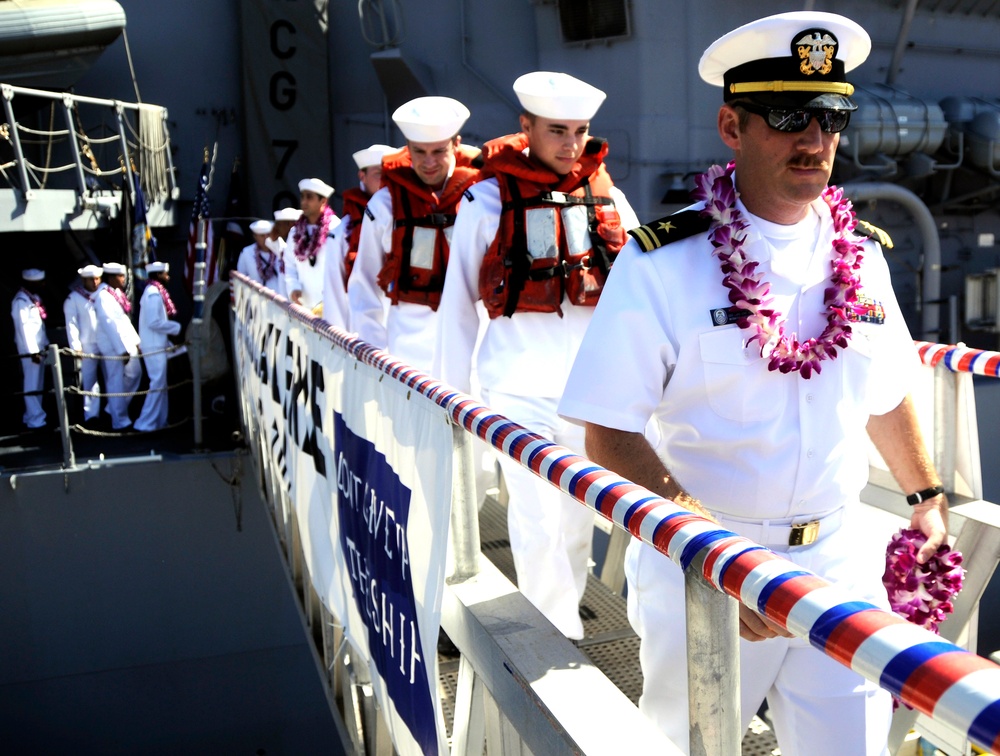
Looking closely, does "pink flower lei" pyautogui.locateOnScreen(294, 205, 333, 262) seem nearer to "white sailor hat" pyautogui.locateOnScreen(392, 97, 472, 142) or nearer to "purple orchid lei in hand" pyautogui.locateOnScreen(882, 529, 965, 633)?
"white sailor hat" pyautogui.locateOnScreen(392, 97, 472, 142)

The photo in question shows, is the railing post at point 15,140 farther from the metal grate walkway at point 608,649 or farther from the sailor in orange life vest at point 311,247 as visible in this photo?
the metal grate walkway at point 608,649

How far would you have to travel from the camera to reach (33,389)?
1024 centimetres

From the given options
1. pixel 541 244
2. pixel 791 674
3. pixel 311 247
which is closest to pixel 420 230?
pixel 541 244

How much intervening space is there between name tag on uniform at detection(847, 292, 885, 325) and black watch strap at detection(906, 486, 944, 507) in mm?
366

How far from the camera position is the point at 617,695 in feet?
5.39

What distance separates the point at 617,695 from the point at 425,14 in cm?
1091

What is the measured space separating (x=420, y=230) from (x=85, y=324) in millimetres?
6437

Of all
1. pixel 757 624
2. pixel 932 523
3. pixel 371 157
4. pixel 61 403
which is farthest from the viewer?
pixel 61 403

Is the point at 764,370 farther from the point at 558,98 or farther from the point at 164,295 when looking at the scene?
the point at 164,295

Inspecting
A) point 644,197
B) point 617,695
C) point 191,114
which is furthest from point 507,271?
point 191,114

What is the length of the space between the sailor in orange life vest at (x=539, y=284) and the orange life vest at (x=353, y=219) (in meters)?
2.33

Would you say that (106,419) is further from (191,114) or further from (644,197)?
(644,197)

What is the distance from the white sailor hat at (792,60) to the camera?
1886mm

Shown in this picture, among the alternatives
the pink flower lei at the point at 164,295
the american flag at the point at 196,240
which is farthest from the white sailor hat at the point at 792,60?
the american flag at the point at 196,240
